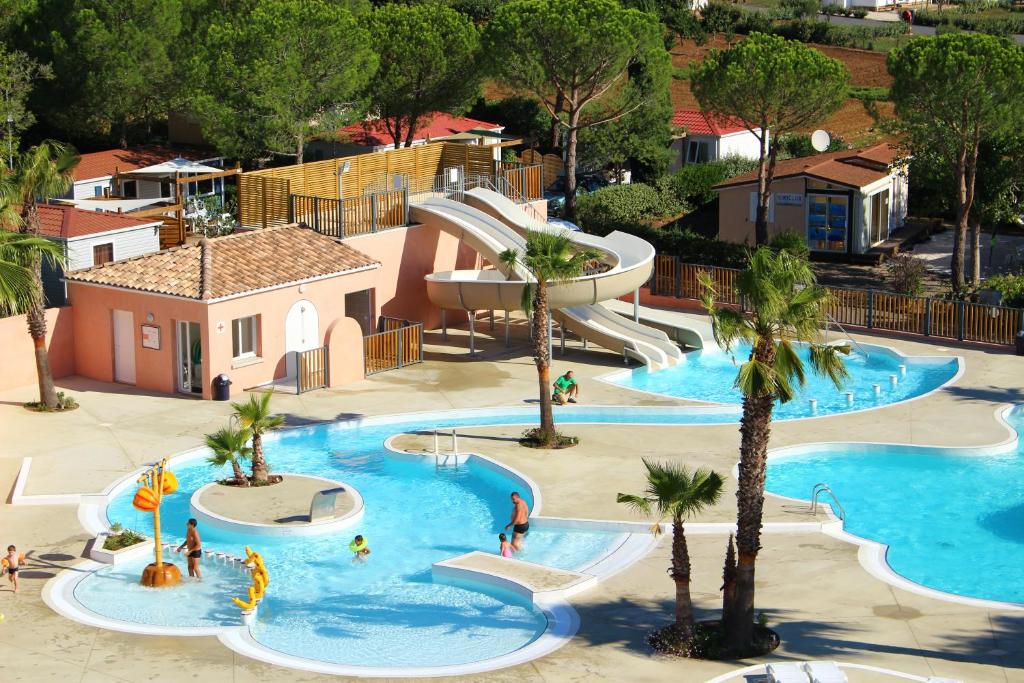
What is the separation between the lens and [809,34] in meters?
95.7

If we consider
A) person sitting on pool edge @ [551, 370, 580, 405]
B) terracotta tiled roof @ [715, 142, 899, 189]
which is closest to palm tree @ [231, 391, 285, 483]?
person sitting on pool edge @ [551, 370, 580, 405]

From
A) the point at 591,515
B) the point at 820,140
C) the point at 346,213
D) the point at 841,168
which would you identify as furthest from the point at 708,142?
the point at 591,515

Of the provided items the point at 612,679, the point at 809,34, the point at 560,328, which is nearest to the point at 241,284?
the point at 560,328

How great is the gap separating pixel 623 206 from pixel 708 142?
1047cm

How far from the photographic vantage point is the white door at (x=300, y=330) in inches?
1515

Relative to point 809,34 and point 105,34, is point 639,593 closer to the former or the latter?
point 105,34

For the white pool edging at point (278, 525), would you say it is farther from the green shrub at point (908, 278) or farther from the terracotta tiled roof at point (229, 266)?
the green shrub at point (908, 278)

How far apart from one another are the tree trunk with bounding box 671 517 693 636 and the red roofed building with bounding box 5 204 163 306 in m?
22.4

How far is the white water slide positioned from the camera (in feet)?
129

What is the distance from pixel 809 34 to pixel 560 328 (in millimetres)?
58178

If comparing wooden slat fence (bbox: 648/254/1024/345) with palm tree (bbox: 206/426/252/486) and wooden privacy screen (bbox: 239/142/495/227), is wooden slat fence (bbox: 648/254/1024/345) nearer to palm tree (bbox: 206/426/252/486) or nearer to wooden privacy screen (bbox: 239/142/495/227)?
wooden privacy screen (bbox: 239/142/495/227)

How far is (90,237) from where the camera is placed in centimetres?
3981

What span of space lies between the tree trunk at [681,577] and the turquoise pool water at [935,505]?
5760 mm

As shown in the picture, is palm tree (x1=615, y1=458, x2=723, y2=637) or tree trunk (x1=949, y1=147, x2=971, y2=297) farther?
tree trunk (x1=949, y1=147, x2=971, y2=297)
